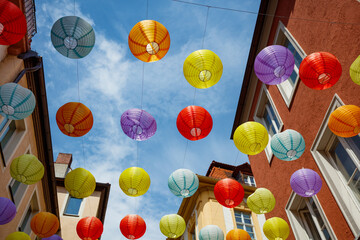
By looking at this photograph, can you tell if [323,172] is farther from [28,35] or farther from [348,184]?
[28,35]

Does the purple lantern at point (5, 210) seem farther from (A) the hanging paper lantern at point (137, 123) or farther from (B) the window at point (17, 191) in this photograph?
(A) the hanging paper lantern at point (137, 123)

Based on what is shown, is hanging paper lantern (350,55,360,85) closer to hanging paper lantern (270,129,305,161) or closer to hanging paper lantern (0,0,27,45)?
hanging paper lantern (270,129,305,161)

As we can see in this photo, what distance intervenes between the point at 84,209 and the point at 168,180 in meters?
10.4

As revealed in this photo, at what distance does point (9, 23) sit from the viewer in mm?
4941

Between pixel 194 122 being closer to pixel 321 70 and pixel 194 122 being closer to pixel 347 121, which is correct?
pixel 321 70

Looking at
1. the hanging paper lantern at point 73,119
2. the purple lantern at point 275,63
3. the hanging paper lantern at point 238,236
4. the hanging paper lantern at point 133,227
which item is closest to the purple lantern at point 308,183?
the purple lantern at point 275,63

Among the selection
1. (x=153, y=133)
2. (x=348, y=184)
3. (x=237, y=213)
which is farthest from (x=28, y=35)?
(x=237, y=213)

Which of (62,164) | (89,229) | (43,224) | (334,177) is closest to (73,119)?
(43,224)

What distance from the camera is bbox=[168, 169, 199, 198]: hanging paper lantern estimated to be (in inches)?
286

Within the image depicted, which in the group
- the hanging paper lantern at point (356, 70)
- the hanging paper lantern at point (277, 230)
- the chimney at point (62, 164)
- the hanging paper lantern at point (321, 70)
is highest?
the chimney at point (62, 164)

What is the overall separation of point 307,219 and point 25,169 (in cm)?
819

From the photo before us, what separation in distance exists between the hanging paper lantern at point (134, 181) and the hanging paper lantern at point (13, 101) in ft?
10.2

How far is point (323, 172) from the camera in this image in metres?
6.64

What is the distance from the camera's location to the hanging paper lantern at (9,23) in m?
4.91
